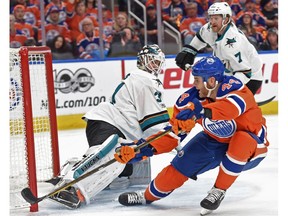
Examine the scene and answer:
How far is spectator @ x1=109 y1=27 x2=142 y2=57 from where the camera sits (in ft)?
22.8

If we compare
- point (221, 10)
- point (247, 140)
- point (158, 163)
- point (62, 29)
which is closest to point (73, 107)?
point (62, 29)

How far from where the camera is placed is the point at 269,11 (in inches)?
302

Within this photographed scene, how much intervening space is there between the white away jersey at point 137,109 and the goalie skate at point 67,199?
55 centimetres

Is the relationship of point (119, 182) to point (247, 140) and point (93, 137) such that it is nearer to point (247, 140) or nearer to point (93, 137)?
point (93, 137)

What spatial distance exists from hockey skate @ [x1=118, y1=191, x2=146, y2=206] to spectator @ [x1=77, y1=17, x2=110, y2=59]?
361 centimetres

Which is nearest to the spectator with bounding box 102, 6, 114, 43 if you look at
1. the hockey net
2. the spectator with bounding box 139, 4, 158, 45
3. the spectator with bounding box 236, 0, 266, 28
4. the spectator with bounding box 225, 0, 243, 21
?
the spectator with bounding box 139, 4, 158, 45

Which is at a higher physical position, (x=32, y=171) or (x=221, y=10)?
(x=221, y=10)

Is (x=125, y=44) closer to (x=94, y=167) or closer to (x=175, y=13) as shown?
(x=175, y=13)

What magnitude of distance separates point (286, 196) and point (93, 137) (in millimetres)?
1936

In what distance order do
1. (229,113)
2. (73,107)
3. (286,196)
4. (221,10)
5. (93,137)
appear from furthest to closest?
(73,107)
(221,10)
(93,137)
(229,113)
(286,196)

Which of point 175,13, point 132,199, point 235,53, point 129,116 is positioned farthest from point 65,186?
point 175,13

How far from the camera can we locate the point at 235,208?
10.9 ft

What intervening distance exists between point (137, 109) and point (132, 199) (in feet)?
1.87

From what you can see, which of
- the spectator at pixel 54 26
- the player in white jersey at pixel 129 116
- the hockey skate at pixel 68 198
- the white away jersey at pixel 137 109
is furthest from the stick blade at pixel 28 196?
the spectator at pixel 54 26
